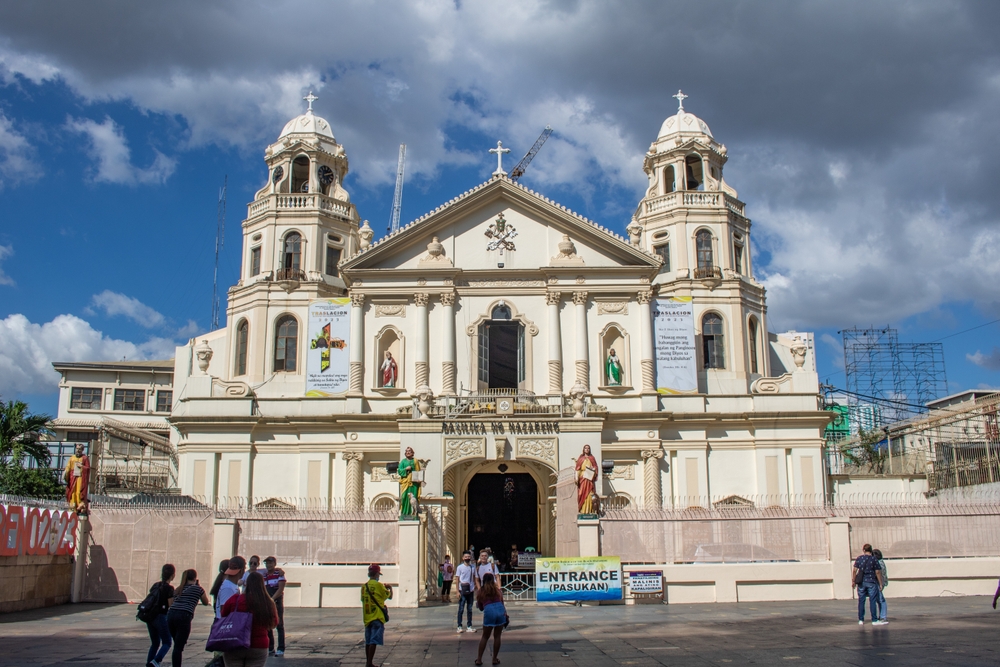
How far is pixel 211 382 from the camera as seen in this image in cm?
3978

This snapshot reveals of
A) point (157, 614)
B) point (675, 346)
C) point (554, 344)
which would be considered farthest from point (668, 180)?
point (157, 614)

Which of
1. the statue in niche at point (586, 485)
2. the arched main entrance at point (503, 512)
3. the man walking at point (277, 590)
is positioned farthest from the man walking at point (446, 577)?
the man walking at point (277, 590)

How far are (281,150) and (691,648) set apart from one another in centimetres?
3500

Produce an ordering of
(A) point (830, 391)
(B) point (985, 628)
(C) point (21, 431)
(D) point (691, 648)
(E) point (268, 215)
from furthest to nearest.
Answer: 1. (A) point (830, 391)
2. (E) point (268, 215)
3. (C) point (21, 431)
4. (B) point (985, 628)
5. (D) point (691, 648)

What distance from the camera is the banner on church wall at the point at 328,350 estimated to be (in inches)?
1526

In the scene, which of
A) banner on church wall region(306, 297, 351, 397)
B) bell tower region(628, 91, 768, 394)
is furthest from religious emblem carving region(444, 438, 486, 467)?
bell tower region(628, 91, 768, 394)

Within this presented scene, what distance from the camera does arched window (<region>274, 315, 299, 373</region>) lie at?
41.0 metres

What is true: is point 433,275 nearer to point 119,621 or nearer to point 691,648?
point 119,621

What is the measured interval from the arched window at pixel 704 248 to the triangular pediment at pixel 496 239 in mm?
4712

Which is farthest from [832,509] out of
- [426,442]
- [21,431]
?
[21,431]

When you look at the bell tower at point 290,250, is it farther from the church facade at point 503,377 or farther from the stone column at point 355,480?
the stone column at point 355,480

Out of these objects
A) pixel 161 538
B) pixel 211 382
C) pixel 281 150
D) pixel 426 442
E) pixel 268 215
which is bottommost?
pixel 161 538

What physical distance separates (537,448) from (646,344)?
319 inches

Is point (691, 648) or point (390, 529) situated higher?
point (390, 529)
